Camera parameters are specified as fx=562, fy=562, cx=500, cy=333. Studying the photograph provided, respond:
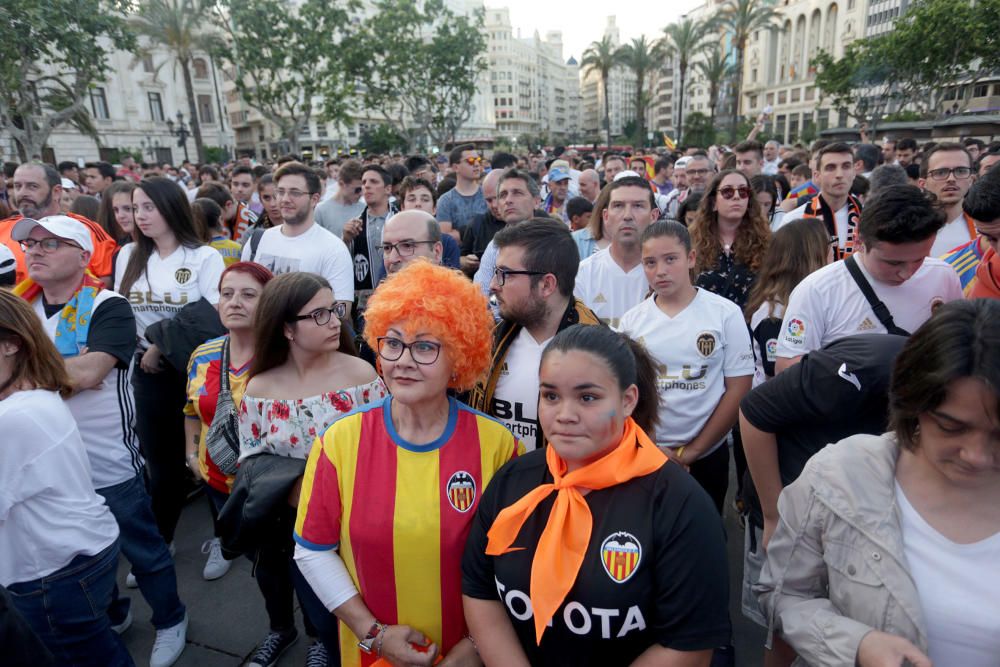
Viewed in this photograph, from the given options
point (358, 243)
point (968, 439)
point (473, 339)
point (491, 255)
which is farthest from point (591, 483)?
point (358, 243)

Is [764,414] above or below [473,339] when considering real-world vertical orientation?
below

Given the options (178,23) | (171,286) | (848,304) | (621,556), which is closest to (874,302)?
(848,304)

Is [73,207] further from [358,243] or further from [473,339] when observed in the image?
[473,339]

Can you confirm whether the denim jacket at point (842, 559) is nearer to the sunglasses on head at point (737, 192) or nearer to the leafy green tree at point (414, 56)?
the sunglasses on head at point (737, 192)

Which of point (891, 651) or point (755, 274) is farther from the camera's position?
point (755, 274)

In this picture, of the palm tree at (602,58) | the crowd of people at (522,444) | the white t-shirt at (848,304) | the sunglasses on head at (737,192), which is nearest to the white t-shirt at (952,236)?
the crowd of people at (522,444)

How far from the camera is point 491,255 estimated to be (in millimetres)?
4000

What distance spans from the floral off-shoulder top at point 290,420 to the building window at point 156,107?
175 feet

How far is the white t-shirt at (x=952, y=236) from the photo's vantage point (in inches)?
165

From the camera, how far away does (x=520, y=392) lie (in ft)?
7.79

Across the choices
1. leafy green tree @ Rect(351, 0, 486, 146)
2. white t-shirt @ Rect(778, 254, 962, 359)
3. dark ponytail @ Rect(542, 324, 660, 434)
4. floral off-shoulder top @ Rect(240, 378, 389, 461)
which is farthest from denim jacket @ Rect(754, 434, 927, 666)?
leafy green tree @ Rect(351, 0, 486, 146)

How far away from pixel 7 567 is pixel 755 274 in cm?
439

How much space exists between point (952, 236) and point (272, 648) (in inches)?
209

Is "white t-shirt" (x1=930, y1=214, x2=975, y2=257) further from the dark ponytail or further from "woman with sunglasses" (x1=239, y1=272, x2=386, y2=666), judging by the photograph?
"woman with sunglasses" (x1=239, y1=272, x2=386, y2=666)
